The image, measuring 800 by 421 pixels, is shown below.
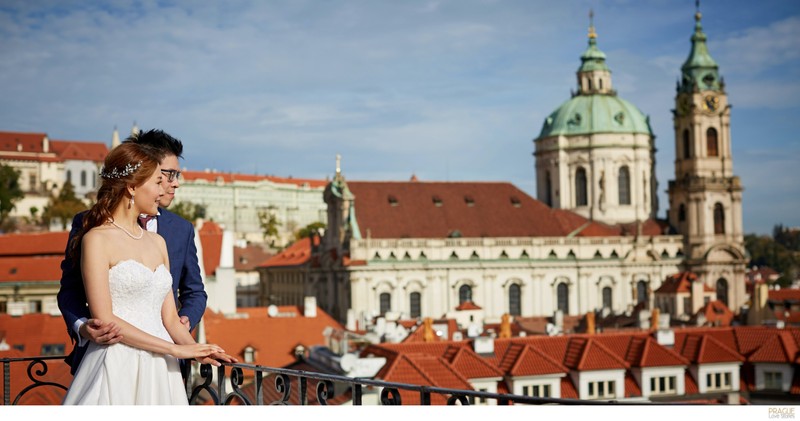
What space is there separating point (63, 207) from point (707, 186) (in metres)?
44.5

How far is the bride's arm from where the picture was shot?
4.38 m

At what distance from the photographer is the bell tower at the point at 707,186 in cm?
5516

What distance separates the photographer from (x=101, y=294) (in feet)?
14.4

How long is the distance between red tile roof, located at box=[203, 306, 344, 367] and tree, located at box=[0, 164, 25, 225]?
4605cm

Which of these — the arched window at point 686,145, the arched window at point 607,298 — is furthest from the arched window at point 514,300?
the arched window at point 686,145

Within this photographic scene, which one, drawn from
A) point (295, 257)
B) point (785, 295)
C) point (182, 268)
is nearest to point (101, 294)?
point (182, 268)

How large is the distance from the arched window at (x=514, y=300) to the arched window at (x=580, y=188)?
9730mm

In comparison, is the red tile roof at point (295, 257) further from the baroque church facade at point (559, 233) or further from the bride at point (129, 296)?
the bride at point (129, 296)

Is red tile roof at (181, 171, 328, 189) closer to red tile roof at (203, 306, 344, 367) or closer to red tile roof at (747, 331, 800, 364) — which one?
red tile roof at (203, 306, 344, 367)

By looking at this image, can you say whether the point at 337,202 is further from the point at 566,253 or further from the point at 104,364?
the point at 104,364

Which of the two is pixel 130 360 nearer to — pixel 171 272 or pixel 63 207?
pixel 171 272

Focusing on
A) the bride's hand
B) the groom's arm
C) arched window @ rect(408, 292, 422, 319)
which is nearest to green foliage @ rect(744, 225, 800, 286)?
arched window @ rect(408, 292, 422, 319)
